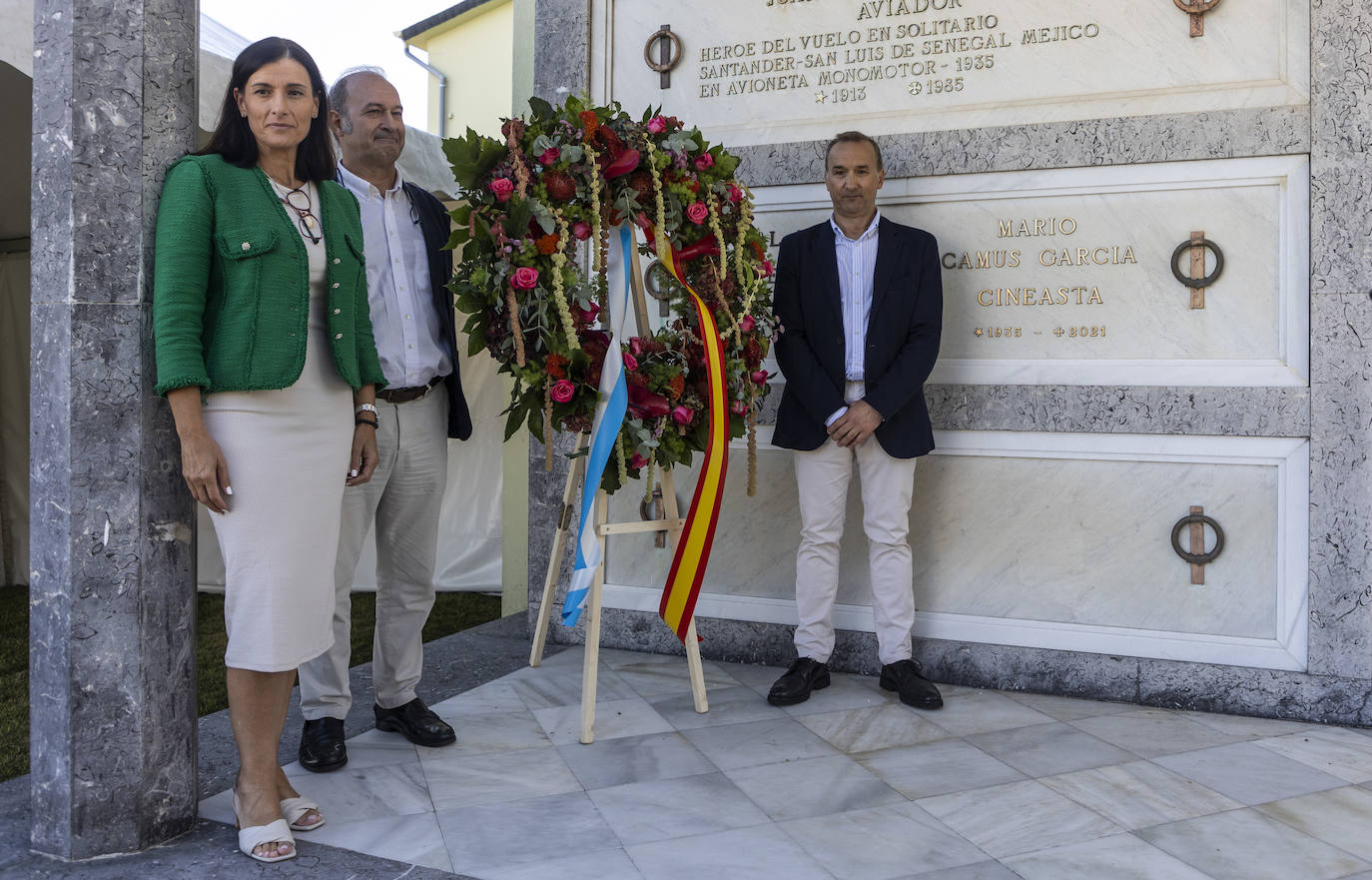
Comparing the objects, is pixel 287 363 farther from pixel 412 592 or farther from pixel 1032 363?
pixel 1032 363

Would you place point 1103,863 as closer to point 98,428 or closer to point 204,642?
point 98,428

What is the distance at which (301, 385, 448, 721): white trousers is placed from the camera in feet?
9.98

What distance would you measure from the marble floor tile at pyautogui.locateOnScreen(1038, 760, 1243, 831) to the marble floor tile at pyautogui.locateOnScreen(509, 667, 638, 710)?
151 centimetres

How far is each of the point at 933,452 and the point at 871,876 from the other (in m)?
1.98

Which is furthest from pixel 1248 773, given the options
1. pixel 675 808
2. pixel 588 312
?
pixel 588 312

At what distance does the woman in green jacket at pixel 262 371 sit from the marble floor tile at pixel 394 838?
114mm

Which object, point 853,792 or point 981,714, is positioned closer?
point 853,792

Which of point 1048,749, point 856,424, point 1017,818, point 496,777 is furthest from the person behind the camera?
point 856,424

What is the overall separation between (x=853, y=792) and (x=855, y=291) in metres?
1.73

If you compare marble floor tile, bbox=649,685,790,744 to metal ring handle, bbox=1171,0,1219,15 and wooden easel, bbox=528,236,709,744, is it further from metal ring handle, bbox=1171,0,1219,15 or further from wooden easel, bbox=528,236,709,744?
metal ring handle, bbox=1171,0,1219,15

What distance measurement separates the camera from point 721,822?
2684 millimetres

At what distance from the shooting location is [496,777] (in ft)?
9.83

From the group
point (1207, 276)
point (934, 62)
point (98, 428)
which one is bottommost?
point (98, 428)

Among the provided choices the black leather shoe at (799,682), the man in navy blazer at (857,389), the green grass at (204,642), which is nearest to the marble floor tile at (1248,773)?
the man in navy blazer at (857,389)
